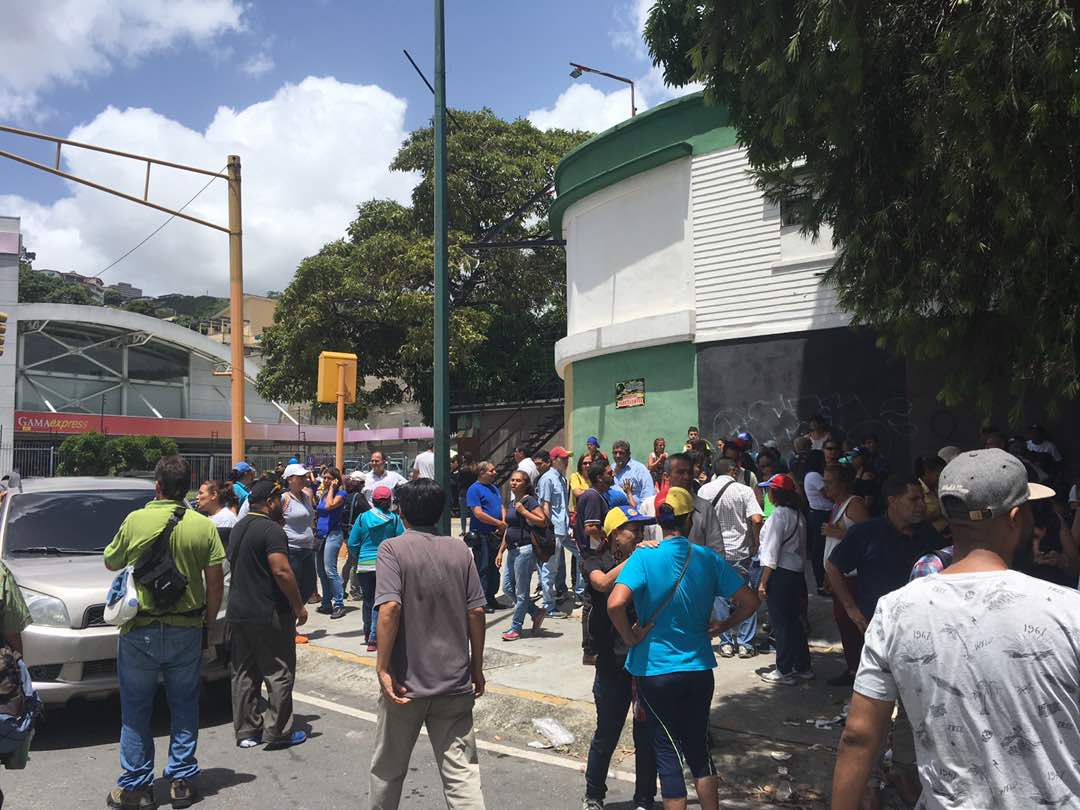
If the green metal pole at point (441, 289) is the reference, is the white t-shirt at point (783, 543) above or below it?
below

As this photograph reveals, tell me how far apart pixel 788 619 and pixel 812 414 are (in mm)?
6571

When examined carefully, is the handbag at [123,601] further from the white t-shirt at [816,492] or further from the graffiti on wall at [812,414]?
the graffiti on wall at [812,414]

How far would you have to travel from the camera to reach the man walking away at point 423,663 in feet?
12.8

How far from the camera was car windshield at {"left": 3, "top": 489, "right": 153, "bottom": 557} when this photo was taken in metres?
7.19

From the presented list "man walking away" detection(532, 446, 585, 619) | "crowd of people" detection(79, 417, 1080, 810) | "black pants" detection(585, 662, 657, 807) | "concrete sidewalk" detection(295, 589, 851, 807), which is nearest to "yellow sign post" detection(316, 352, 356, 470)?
"crowd of people" detection(79, 417, 1080, 810)

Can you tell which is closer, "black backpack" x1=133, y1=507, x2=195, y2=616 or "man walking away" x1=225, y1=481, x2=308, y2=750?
"black backpack" x1=133, y1=507, x2=195, y2=616

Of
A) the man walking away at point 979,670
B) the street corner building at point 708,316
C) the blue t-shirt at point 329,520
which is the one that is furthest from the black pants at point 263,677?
the street corner building at point 708,316

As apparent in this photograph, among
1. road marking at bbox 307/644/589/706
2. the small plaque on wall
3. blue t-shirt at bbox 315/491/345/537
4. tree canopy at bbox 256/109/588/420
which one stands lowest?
road marking at bbox 307/644/589/706

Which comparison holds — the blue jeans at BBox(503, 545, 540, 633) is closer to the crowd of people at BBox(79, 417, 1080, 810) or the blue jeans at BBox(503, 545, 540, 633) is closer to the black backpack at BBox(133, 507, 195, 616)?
the crowd of people at BBox(79, 417, 1080, 810)

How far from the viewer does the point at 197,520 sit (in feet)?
17.0

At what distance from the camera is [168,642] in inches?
195

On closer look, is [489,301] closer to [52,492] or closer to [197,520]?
[52,492]

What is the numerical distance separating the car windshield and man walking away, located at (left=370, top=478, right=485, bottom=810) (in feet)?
14.7

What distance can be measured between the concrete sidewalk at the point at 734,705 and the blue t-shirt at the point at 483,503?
1.21 meters
